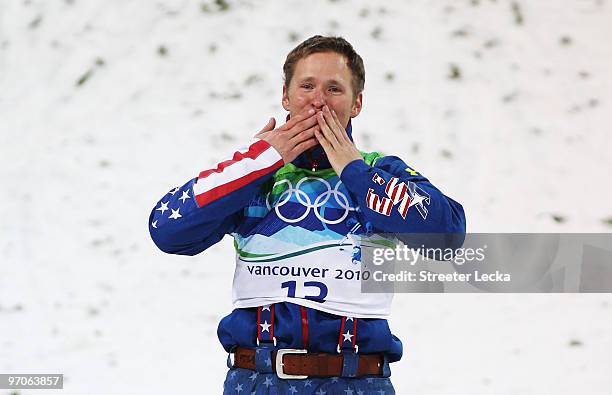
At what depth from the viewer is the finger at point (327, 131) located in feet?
5.70

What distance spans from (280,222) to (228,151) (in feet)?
4.11

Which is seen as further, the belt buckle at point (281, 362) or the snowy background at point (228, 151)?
the snowy background at point (228, 151)

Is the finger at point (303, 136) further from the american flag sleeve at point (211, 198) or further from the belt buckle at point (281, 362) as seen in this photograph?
the belt buckle at point (281, 362)

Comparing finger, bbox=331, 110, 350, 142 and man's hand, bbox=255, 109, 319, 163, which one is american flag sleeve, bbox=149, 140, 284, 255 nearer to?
man's hand, bbox=255, 109, 319, 163

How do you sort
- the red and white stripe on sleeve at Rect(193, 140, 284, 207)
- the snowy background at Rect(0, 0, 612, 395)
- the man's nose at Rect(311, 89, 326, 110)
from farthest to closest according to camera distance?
the snowy background at Rect(0, 0, 612, 395) → the man's nose at Rect(311, 89, 326, 110) → the red and white stripe on sleeve at Rect(193, 140, 284, 207)

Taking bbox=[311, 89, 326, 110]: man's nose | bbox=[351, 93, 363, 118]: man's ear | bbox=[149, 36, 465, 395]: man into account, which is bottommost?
bbox=[149, 36, 465, 395]: man

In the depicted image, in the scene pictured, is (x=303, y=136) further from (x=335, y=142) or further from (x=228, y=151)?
(x=228, y=151)

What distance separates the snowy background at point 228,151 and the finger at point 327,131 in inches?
44.3

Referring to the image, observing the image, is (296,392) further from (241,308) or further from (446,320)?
(446,320)

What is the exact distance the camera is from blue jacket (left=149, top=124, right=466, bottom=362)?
1.66m

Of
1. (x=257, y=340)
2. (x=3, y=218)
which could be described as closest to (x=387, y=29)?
(x=3, y=218)

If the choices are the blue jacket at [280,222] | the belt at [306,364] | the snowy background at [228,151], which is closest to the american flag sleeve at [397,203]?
the blue jacket at [280,222]

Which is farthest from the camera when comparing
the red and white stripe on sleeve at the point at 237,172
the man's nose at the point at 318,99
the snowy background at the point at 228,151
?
the snowy background at the point at 228,151

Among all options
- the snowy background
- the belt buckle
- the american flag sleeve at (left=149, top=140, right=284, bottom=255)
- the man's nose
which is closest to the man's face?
the man's nose
